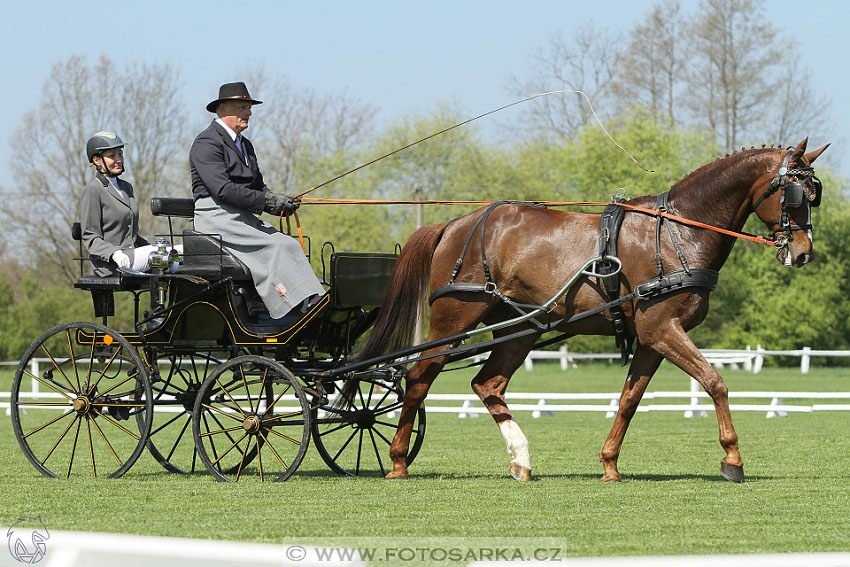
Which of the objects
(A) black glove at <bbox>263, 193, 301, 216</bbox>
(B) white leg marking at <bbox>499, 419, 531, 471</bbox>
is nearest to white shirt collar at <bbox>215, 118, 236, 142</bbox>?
(A) black glove at <bbox>263, 193, 301, 216</bbox>

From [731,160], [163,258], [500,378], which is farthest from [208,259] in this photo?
[731,160]

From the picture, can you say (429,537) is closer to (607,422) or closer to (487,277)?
(487,277)

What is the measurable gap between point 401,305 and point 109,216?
7.32 feet

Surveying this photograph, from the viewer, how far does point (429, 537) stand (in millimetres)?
5270

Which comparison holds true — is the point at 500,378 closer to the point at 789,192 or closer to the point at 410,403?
the point at 410,403

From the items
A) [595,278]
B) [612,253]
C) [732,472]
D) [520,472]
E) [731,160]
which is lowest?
[520,472]

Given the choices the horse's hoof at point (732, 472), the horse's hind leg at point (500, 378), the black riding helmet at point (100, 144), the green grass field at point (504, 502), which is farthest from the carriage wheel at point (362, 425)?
the black riding helmet at point (100, 144)

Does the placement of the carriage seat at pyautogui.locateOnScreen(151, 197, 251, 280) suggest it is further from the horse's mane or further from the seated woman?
the horse's mane

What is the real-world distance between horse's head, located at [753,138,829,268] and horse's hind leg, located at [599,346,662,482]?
112 centimetres

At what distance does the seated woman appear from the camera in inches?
327

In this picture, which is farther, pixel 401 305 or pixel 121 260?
pixel 401 305

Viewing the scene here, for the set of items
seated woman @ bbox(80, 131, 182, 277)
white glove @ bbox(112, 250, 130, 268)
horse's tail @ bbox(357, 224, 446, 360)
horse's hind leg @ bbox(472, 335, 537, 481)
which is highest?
seated woman @ bbox(80, 131, 182, 277)

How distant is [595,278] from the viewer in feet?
25.0

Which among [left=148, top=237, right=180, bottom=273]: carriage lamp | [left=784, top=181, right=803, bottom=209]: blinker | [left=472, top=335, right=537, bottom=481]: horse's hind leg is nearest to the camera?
[left=784, top=181, right=803, bottom=209]: blinker
